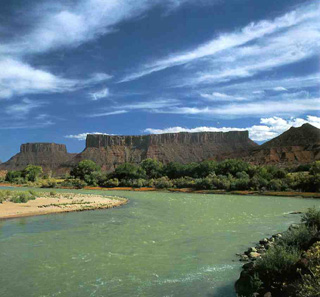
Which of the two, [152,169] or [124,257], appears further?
[152,169]

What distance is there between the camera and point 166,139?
181125 millimetres

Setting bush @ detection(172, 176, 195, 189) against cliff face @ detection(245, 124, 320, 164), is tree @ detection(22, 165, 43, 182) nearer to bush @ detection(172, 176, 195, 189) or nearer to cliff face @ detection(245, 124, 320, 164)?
bush @ detection(172, 176, 195, 189)

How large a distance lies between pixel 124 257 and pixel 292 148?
10887 centimetres

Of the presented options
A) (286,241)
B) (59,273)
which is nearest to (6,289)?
(59,273)

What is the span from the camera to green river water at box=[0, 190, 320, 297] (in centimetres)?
945

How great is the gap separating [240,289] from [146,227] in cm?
1183

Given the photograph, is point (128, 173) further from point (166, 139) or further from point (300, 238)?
point (166, 139)

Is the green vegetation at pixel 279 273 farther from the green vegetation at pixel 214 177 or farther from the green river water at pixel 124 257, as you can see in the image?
the green vegetation at pixel 214 177

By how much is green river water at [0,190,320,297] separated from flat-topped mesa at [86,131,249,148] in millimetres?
155371

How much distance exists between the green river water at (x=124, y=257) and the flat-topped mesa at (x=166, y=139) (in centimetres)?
15537

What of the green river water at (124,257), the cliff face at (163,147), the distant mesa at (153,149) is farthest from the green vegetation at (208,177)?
the cliff face at (163,147)

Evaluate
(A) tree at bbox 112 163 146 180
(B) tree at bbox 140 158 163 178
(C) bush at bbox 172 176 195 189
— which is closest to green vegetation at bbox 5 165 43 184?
(A) tree at bbox 112 163 146 180

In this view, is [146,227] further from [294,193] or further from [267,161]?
[267,161]

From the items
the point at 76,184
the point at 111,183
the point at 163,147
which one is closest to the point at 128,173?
the point at 111,183
